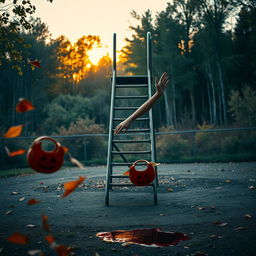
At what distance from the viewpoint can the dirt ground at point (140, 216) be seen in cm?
332

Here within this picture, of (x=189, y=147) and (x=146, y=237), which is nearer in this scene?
(x=146, y=237)

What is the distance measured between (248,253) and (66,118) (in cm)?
2518

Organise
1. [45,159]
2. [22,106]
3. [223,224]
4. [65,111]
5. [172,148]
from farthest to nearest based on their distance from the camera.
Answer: [65,111], [172,148], [223,224], [45,159], [22,106]

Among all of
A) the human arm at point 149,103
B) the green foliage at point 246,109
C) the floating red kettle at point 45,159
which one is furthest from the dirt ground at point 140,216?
the green foliage at point 246,109

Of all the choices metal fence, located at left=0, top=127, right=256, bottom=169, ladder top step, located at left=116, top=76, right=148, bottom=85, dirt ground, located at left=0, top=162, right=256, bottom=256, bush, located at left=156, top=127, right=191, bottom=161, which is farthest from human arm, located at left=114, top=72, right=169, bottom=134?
bush, located at left=156, top=127, right=191, bottom=161

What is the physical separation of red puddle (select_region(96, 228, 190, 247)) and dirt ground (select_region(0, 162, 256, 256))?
0.11 metres

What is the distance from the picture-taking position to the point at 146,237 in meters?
3.70

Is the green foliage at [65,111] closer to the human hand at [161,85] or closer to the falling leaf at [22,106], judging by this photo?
the human hand at [161,85]

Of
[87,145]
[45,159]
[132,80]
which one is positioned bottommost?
[87,145]

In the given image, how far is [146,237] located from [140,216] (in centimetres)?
110

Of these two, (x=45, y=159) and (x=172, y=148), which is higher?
(x=45, y=159)

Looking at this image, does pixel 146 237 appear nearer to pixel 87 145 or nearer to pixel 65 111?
pixel 87 145

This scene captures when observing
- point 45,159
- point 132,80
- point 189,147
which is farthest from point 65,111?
point 45,159

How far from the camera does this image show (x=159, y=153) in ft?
51.6
